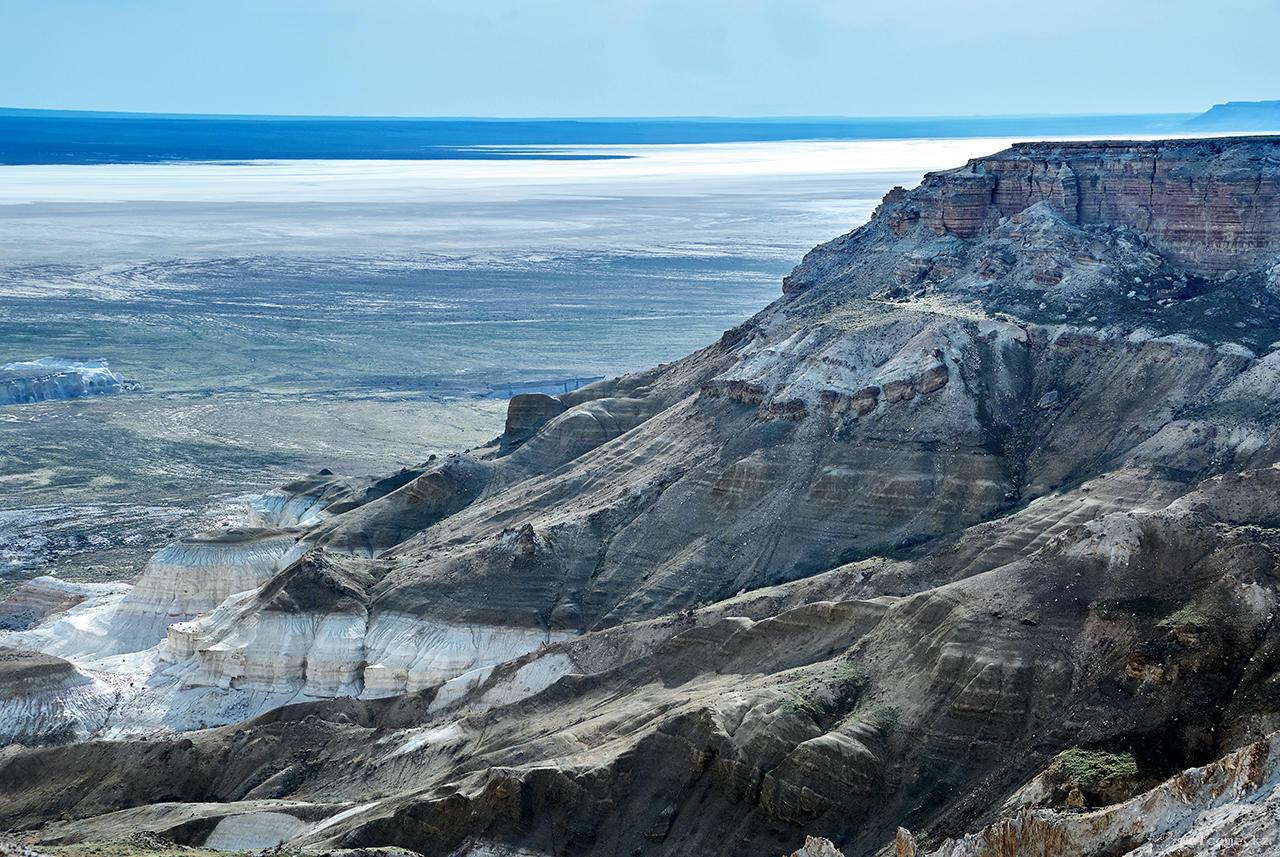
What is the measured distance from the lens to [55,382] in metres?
138

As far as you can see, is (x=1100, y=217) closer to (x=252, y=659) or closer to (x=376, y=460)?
(x=252, y=659)

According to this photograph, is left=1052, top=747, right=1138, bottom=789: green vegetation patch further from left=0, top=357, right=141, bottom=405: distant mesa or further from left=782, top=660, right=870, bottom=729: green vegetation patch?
left=0, top=357, right=141, bottom=405: distant mesa

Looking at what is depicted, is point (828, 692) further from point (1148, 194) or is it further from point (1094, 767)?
point (1148, 194)

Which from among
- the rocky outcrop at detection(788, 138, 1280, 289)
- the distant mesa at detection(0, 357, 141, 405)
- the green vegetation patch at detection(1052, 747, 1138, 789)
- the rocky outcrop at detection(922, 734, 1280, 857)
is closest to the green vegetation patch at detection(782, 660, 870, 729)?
the green vegetation patch at detection(1052, 747, 1138, 789)

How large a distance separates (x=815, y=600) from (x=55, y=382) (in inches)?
3709

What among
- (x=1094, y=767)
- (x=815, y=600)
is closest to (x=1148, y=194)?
(x=815, y=600)

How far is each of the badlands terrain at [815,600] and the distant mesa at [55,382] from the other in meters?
54.5

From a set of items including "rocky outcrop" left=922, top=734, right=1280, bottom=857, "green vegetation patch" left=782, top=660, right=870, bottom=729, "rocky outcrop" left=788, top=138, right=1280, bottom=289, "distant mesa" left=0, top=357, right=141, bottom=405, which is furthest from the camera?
"distant mesa" left=0, top=357, right=141, bottom=405

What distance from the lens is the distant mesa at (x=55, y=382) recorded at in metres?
136

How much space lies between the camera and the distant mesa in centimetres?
13575

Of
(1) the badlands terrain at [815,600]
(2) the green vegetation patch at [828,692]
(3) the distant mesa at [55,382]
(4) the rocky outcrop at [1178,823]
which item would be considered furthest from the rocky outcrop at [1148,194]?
(3) the distant mesa at [55,382]

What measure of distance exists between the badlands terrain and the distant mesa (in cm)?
5449

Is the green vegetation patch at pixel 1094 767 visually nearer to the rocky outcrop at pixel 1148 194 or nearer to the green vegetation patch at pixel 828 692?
the green vegetation patch at pixel 828 692

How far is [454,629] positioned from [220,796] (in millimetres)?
11436
